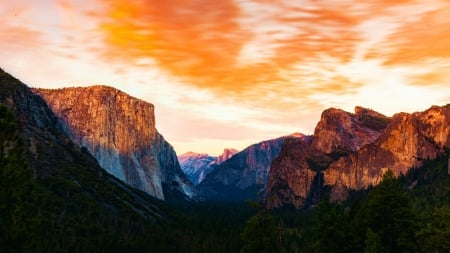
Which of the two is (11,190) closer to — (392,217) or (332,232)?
(332,232)

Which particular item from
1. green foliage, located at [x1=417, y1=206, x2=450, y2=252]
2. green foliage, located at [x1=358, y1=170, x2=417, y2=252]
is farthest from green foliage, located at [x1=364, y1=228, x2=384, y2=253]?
green foliage, located at [x1=417, y1=206, x2=450, y2=252]

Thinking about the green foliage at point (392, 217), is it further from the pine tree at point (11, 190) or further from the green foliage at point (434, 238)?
the pine tree at point (11, 190)

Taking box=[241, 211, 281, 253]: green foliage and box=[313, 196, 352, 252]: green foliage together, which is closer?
box=[241, 211, 281, 253]: green foliage

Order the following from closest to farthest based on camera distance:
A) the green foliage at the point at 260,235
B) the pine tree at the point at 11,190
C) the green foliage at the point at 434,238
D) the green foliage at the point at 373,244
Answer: the pine tree at the point at 11,190 < the green foliage at the point at 373,244 < the green foliage at the point at 434,238 < the green foliage at the point at 260,235

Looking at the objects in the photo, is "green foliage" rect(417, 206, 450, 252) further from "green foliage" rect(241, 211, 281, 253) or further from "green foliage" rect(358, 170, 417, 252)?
"green foliage" rect(241, 211, 281, 253)

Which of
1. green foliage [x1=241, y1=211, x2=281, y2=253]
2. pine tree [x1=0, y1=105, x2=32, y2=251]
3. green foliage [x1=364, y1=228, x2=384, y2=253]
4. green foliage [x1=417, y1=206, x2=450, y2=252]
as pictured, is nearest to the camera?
pine tree [x1=0, y1=105, x2=32, y2=251]

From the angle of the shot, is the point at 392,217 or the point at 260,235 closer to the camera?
the point at 392,217

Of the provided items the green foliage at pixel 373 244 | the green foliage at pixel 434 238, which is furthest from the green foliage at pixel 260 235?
the green foliage at pixel 434 238

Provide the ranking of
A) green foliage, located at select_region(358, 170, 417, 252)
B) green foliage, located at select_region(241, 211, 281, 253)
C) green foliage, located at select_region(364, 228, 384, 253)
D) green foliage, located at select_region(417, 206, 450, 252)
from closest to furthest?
→ green foliage, located at select_region(364, 228, 384, 253) → green foliage, located at select_region(417, 206, 450, 252) → green foliage, located at select_region(358, 170, 417, 252) → green foliage, located at select_region(241, 211, 281, 253)

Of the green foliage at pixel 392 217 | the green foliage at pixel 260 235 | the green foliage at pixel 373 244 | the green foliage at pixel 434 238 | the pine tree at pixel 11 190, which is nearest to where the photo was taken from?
the pine tree at pixel 11 190

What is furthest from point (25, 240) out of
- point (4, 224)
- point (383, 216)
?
Answer: point (383, 216)

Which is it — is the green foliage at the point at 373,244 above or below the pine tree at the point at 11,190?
below

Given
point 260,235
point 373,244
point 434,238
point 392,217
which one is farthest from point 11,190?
point 434,238

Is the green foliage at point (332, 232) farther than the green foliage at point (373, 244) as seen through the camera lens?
Yes
